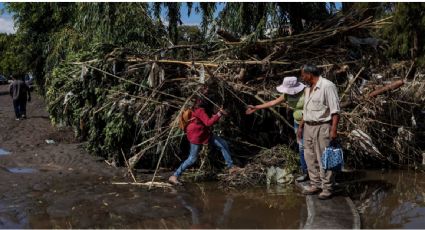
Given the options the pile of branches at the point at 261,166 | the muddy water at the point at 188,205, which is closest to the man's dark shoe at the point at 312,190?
the muddy water at the point at 188,205

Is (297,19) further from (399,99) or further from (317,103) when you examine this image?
(317,103)

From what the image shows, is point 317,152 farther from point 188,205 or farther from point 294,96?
point 188,205

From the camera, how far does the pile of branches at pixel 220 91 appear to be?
334 inches

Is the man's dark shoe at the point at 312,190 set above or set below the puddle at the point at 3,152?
below

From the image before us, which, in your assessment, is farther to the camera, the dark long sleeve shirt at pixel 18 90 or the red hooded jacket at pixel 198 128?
the dark long sleeve shirt at pixel 18 90

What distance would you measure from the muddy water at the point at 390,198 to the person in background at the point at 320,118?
0.66 meters

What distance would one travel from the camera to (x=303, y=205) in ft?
21.4

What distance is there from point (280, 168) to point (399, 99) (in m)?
2.90

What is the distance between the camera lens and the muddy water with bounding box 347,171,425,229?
607cm

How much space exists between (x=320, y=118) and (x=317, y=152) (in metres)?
0.46

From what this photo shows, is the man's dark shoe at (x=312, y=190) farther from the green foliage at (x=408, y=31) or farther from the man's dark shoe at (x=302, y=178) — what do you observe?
the green foliage at (x=408, y=31)

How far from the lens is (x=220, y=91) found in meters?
8.24

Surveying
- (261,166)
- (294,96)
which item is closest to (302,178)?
(261,166)

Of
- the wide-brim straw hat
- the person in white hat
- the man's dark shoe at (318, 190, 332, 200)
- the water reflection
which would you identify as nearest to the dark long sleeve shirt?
the water reflection
